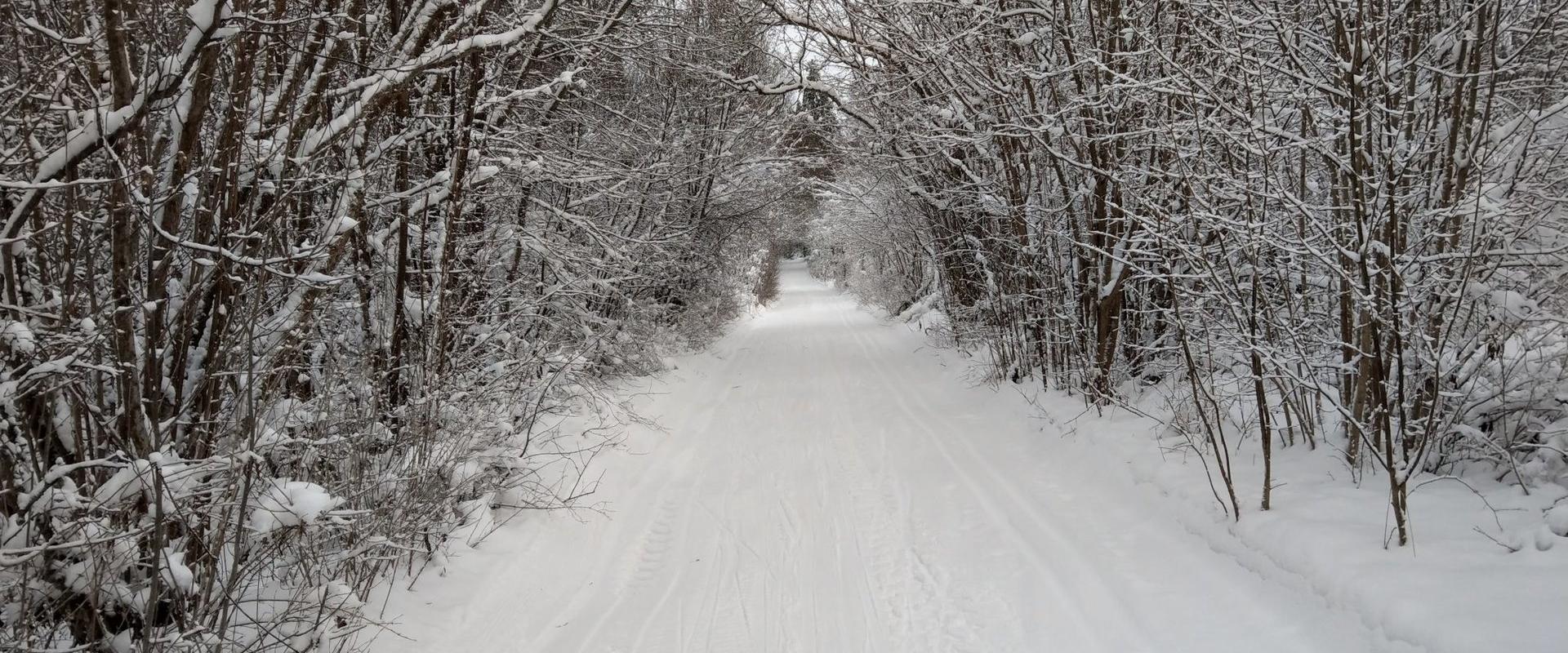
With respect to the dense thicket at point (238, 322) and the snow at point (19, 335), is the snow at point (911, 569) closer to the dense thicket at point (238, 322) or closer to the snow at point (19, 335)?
the dense thicket at point (238, 322)

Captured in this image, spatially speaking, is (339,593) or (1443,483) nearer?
(339,593)

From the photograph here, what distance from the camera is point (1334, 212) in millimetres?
4535

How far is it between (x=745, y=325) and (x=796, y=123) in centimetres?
884

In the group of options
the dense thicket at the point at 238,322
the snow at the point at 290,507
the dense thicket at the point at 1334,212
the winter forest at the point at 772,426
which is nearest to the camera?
the dense thicket at the point at 238,322

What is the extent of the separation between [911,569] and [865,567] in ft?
0.90

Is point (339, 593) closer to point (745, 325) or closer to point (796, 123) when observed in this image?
point (796, 123)

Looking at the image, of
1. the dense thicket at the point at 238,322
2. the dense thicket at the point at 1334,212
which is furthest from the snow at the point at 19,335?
the dense thicket at the point at 1334,212

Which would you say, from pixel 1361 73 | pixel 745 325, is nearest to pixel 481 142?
pixel 1361 73

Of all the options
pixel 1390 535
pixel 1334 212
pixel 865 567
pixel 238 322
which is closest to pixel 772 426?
pixel 865 567

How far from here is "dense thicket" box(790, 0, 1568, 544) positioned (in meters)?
3.54

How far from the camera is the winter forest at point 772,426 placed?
2502 mm

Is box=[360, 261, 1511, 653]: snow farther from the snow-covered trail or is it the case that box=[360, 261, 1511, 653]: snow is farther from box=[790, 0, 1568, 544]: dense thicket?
box=[790, 0, 1568, 544]: dense thicket

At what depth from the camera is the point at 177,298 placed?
106 inches

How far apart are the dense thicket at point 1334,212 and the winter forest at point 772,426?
5cm
